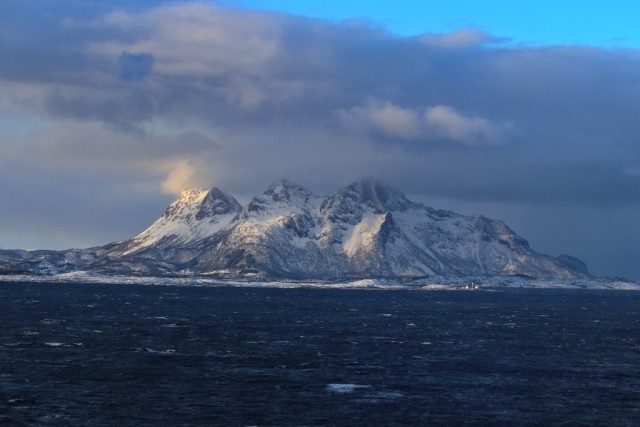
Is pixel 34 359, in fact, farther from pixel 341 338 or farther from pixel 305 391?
pixel 341 338

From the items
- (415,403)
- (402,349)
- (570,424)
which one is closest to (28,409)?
(415,403)

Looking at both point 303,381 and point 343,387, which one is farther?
point 303,381

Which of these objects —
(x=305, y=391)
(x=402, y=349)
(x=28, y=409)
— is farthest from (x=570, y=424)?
(x=402, y=349)

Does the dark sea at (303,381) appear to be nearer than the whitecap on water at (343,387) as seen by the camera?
Yes

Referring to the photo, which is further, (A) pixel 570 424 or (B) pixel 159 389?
(B) pixel 159 389

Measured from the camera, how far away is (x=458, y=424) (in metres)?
103

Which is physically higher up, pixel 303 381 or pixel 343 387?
pixel 303 381

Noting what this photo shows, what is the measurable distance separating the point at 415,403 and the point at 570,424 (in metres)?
18.4

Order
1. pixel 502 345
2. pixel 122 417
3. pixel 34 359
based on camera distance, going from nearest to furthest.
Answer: pixel 122 417 < pixel 34 359 < pixel 502 345

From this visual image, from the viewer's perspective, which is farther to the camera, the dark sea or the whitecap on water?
the whitecap on water

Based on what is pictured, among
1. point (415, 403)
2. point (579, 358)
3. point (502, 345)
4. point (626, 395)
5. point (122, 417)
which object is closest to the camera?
point (122, 417)

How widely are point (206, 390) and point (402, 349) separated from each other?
199 feet

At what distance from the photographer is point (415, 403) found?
11412 centimetres

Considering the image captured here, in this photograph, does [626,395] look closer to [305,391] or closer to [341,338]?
[305,391]
